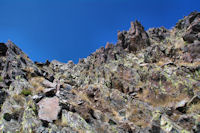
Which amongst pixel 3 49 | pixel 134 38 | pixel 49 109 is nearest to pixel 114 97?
pixel 49 109

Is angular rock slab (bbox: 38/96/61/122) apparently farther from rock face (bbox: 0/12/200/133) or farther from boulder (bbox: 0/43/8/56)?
boulder (bbox: 0/43/8/56)

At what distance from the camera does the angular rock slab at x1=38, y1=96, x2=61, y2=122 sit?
1173 centimetres

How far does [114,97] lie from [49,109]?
8719 millimetres

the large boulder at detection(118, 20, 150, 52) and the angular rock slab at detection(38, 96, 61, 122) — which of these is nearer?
the angular rock slab at detection(38, 96, 61, 122)

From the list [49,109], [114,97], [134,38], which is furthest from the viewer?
[134,38]

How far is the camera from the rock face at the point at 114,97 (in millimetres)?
11664

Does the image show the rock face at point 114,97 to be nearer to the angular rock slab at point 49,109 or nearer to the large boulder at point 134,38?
the angular rock slab at point 49,109

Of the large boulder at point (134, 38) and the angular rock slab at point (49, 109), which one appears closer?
the angular rock slab at point (49, 109)

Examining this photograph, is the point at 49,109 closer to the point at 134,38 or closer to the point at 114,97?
the point at 114,97

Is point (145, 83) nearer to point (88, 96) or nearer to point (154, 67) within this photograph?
point (154, 67)

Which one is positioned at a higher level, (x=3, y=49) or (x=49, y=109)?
(x=3, y=49)

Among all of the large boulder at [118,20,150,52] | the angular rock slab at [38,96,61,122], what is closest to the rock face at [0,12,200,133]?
the angular rock slab at [38,96,61,122]

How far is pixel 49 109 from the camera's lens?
12.8m

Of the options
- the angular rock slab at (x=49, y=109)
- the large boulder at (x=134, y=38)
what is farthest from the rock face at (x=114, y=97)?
the large boulder at (x=134, y=38)
